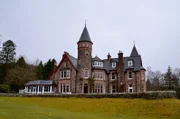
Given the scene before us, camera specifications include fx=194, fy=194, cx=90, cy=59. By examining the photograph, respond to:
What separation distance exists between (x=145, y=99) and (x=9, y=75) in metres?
36.4

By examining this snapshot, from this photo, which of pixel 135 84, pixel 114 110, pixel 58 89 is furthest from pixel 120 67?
pixel 114 110

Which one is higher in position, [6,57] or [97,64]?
[6,57]

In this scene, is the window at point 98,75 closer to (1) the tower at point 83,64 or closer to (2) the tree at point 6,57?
(1) the tower at point 83,64

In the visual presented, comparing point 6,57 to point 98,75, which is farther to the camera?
point 6,57

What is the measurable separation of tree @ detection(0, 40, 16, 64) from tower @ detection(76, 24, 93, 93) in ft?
92.2

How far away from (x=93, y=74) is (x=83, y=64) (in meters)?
3.08

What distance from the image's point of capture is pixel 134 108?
20.0 meters

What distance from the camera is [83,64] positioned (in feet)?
120

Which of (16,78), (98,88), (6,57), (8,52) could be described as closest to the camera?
(98,88)

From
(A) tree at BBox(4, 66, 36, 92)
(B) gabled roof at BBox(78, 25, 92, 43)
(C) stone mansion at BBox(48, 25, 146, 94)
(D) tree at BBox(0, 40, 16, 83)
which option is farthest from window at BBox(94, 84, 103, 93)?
(D) tree at BBox(0, 40, 16, 83)

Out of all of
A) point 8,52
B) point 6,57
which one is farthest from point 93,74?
point 8,52

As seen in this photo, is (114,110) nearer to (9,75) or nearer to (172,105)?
(172,105)

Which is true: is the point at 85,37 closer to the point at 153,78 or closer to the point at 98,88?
the point at 98,88

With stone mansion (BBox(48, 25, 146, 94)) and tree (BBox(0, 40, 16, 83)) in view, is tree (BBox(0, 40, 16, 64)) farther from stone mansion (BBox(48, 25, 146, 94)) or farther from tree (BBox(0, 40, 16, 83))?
stone mansion (BBox(48, 25, 146, 94))
